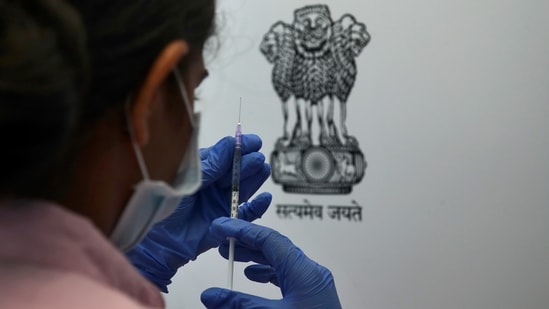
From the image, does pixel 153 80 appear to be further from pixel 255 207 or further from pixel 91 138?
pixel 255 207

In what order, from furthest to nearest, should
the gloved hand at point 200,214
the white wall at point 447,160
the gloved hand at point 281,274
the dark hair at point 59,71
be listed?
the white wall at point 447,160
the gloved hand at point 200,214
the gloved hand at point 281,274
the dark hair at point 59,71

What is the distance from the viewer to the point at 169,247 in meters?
0.98

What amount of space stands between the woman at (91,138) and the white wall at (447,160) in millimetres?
612

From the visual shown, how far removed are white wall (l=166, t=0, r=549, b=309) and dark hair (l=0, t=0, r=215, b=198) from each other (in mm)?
688

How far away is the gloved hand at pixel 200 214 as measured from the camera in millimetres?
970

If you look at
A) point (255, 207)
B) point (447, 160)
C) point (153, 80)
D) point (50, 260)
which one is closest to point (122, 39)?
point (153, 80)

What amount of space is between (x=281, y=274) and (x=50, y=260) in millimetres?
505

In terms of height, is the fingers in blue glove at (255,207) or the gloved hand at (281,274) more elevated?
the fingers in blue glove at (255,207)

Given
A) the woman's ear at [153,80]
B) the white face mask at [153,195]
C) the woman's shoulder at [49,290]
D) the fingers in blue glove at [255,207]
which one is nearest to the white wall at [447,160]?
the fingers in blue glove at [255,207]

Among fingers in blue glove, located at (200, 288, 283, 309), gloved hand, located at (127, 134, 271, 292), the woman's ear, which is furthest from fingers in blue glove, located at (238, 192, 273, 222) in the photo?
the woman's ear

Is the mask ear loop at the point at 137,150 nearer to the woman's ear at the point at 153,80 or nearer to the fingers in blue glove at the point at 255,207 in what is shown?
the woman's ear at the point at 153,80

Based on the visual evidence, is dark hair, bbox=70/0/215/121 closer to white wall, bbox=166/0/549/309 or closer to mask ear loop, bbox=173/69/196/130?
mask ear loop, bbox=173/69/196/130

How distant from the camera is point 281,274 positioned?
0.86 meters

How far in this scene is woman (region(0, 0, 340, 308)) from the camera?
364mm
